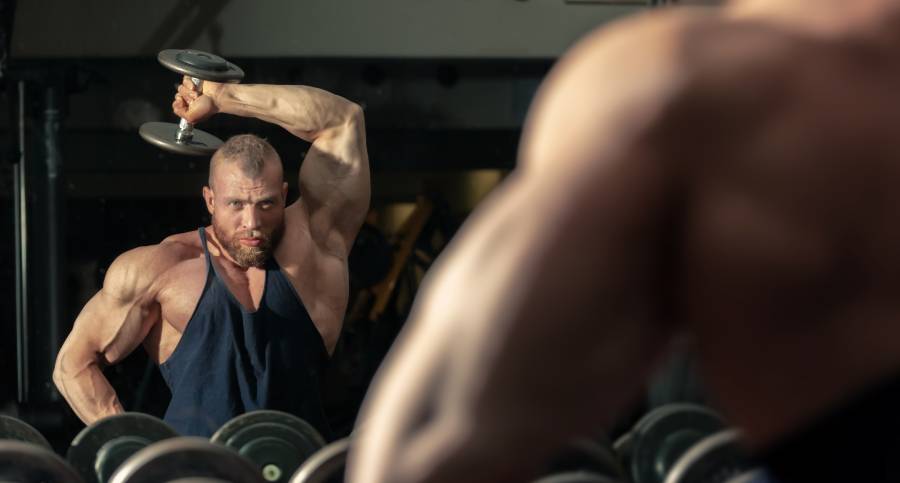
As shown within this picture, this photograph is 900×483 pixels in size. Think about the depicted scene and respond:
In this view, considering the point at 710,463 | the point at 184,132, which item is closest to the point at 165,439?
the point at 184,132

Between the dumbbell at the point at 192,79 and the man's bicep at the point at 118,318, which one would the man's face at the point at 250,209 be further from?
the man's bicep at the point at 118,318

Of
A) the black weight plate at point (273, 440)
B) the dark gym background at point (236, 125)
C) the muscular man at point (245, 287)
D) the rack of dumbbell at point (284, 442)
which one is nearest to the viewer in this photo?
the rack of dumbbell at point (284, 442)

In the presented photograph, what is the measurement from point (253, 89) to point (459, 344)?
2429mm

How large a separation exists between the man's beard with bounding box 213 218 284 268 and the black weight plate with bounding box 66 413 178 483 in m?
0.36

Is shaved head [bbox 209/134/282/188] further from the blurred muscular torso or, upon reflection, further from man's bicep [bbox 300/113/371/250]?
the blurred muscular torso

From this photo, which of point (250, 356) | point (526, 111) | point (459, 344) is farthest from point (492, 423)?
point (526, 111)

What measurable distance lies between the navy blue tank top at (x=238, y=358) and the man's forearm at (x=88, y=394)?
0.12 m

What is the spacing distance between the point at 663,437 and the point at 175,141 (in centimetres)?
104

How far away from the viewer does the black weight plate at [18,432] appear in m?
2.47

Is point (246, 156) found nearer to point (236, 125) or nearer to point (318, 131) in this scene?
point (318, 131)

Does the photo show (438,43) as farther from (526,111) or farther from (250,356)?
(250,356)

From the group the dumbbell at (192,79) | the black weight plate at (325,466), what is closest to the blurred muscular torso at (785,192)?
the black weight plate at (325,466)

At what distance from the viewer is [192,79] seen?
2.69m

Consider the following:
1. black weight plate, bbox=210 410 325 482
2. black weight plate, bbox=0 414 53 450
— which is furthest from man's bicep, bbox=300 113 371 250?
black weight plate, bbox=0 414 53 450
